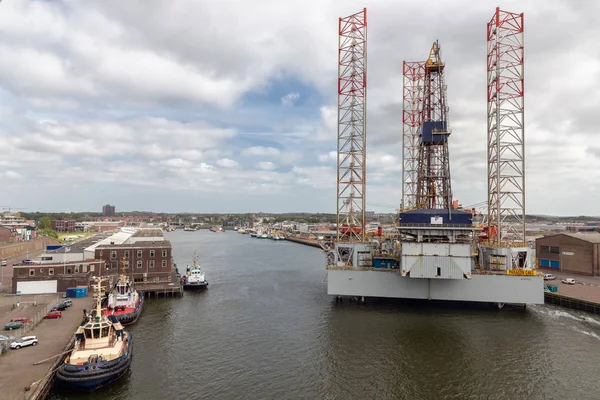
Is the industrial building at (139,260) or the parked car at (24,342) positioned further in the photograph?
the industrial building at (139,260)

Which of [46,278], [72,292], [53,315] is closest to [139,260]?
[72,292]

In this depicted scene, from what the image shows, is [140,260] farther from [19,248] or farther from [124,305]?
[19,248]

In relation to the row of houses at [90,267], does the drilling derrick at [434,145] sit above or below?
above

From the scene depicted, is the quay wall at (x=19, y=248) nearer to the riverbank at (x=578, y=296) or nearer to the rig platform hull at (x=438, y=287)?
the rig platform hull at (x=438, y=287)

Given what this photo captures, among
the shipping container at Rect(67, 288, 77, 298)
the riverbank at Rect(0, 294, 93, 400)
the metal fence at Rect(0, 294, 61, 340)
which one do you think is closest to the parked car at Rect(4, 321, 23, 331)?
the metal fence at Rect(0, 294, 61, 340)

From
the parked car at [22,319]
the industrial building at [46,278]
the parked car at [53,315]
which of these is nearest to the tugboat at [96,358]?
the parked car at [22,319]

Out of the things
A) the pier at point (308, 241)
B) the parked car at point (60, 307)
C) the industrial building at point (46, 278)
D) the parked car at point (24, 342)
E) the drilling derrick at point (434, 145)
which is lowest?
the pier at point (308, 241)
